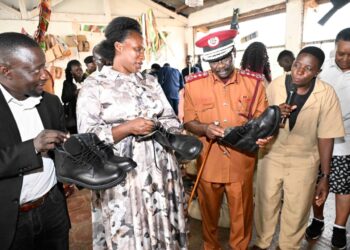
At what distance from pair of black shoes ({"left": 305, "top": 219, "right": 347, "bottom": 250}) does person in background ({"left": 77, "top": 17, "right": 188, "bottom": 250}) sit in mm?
1596

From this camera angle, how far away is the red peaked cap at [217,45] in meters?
1.78

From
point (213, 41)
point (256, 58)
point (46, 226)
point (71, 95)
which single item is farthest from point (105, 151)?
point (71, 95)

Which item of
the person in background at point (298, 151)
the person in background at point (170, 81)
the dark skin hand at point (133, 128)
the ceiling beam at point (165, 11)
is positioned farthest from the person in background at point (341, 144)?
the ceiling beam at point (165, 11)

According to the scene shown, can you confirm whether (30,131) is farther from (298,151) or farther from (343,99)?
(343,99)

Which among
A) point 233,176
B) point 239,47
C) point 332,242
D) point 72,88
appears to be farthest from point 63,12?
point 332,242

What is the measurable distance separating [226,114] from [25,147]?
1.28 metres

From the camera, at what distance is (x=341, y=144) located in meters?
2.21

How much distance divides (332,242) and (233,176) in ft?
4.13

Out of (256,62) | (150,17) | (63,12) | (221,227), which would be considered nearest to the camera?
→ (221,227)

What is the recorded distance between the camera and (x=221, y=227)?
8.93 ft

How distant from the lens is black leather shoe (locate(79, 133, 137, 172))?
128 centimetres

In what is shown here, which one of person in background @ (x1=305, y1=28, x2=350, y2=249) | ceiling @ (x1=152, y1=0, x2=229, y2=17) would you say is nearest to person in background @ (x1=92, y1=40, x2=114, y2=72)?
person in background @ (x1=305, y1=28, x2=350, y2=249)

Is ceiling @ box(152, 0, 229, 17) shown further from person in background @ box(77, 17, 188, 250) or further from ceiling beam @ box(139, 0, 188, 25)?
person in background @ box(77, 17, 188, 250)

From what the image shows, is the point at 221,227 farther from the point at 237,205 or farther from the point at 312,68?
the point at 312,68
